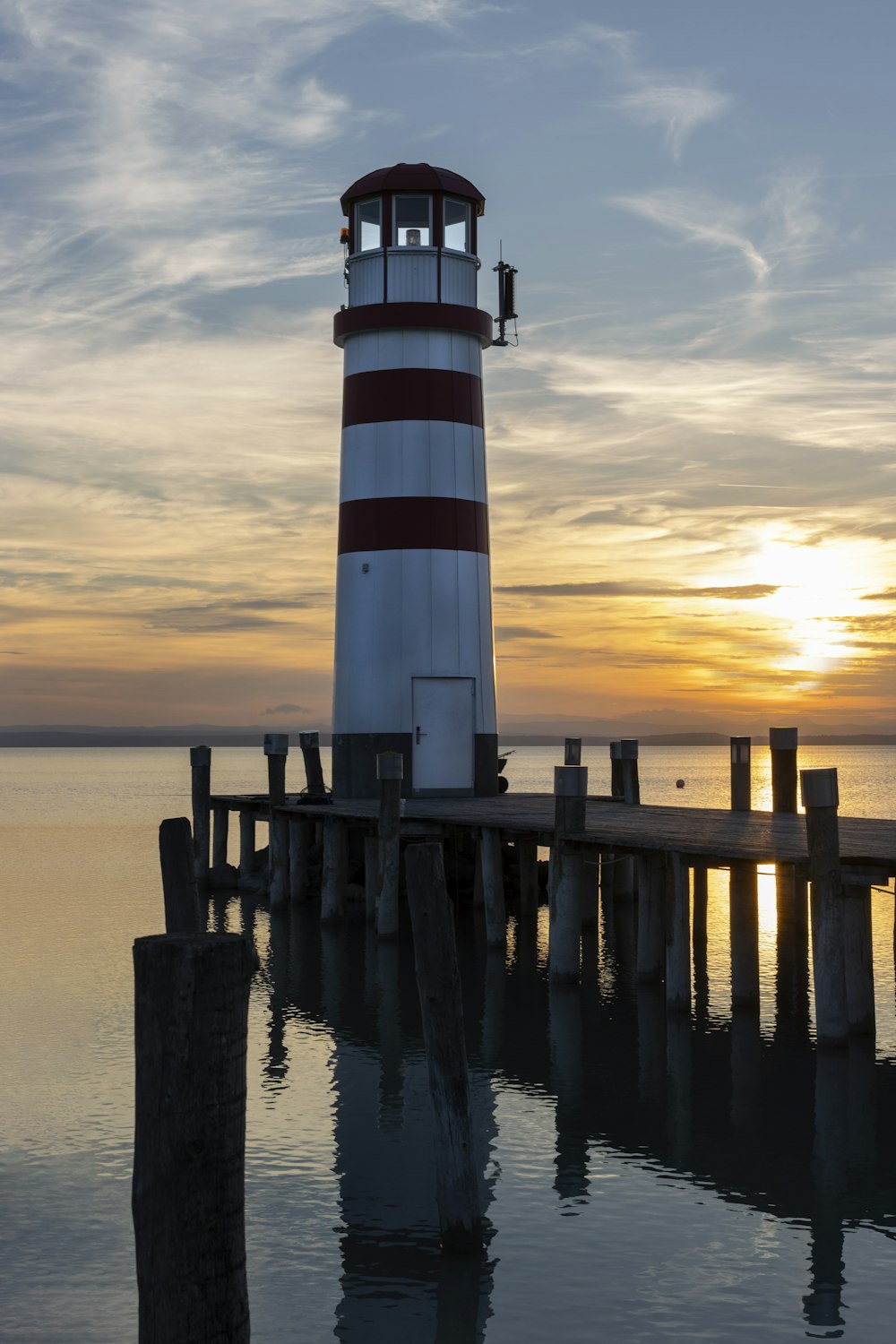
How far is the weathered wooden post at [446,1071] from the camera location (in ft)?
29.3

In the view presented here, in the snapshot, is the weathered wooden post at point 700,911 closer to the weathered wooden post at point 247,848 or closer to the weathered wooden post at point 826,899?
the weathered wooden post at point 826,899

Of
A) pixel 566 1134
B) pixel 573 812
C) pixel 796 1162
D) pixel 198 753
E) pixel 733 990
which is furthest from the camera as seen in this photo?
pixel 198 753

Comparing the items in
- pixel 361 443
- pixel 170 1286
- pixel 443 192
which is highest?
pixel 443 192

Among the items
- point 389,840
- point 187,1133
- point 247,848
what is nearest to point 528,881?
point 389,840

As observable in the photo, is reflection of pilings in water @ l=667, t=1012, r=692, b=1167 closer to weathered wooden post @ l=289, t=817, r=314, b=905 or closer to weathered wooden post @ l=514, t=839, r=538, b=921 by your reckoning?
weathered wooden post @ l=514, t=839, r=538, b=921

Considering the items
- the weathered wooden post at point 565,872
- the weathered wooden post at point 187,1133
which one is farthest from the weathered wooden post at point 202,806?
the weathered wooden post at point 187,1133

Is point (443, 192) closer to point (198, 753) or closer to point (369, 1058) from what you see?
point (198, 753)

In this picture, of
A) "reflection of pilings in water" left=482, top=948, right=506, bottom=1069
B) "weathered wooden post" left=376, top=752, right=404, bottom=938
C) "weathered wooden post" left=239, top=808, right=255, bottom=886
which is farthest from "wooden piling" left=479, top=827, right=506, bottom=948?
"weathered wooden post" left=239, top=808, right=255, bottom=886

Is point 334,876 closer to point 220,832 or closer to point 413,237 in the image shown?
point 220,832

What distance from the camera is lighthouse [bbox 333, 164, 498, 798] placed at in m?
24.9

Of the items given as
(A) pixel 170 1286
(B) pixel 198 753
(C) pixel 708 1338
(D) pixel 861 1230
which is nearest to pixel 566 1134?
(D) pixel 861 1230

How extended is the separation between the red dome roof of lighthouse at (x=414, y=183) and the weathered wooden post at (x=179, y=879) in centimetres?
1811

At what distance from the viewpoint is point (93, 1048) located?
15.3 meters

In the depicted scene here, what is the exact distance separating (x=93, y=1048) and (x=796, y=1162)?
7952 millimetres
